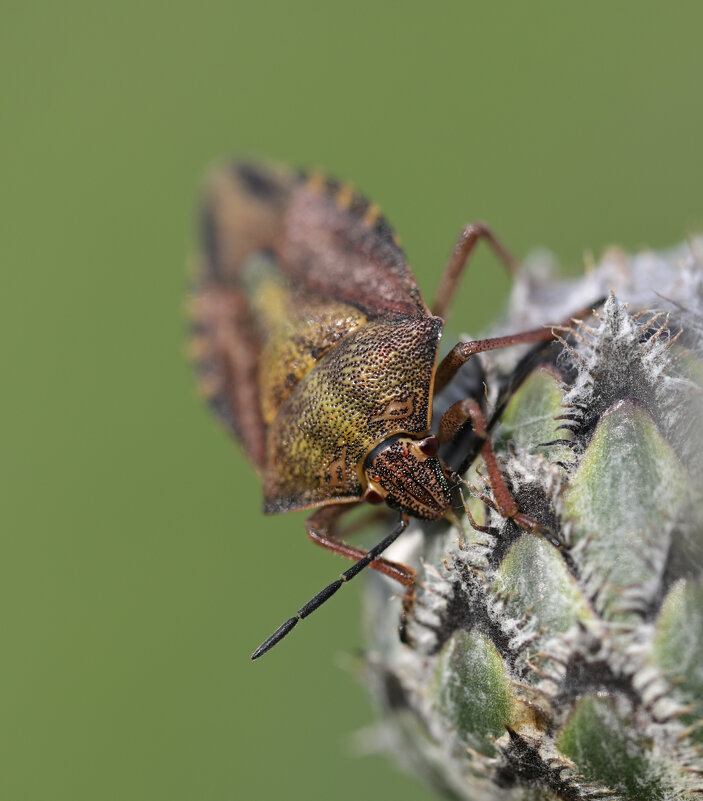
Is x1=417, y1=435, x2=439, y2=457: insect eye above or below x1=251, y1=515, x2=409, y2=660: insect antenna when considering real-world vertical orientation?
above

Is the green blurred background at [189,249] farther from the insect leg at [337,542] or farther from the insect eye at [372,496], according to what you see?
the insect eye at [372,496]

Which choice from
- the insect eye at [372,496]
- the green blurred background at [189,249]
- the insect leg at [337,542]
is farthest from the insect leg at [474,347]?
the green blurred background at [189,249]

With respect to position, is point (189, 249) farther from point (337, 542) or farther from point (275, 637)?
point (275, 637)

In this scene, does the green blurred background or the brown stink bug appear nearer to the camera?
the brown stink bug

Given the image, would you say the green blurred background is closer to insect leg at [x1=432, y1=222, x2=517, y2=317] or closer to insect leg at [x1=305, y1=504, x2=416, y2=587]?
insect leg at [x1=305, y1=504, x2=416, y2=587]

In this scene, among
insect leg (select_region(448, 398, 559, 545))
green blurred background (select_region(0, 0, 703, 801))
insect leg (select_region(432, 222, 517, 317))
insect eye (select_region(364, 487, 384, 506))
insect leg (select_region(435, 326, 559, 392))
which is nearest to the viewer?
insect leg (select_region(448, 398, 559, 545))

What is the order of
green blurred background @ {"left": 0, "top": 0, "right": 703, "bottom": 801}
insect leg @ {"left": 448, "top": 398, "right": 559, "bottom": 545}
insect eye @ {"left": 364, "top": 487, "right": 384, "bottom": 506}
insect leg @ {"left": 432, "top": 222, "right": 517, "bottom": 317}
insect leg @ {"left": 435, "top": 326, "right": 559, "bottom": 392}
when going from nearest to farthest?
insect leg @ {"left": 448, "top": 398, "right": 559, "bottom": 545} < insect leg @ {"left": 435, "top": 326, "right": 559, "bottom": 392} < insect eye @ {"left": 364, "top": 487, "right": 384, "bottom": 506} < insect leg @ {"left": 432, "top": 222, "right": 517, "bottom": 317} < green blurred background @ {"left": 0, "top": 0, "right": 703, "bottom": 801}

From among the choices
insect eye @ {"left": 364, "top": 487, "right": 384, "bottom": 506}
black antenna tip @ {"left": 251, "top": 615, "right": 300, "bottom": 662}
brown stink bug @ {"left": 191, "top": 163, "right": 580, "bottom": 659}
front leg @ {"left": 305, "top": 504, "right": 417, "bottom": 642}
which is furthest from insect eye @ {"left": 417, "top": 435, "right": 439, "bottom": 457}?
black antenna tip @ {"left": 251, "top": 615, "right": 300, "bottom": 662}
